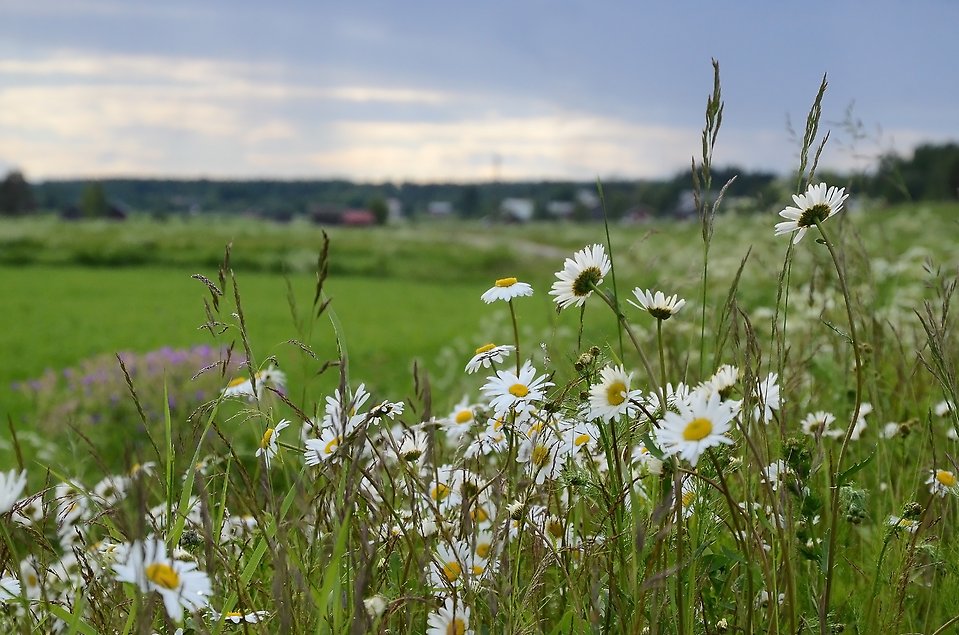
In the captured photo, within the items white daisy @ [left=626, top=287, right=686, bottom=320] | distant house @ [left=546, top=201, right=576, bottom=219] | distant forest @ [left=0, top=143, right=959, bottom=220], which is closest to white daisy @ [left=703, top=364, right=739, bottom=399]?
white daisy @ [left=626, top=287, right=686, bottom=320]

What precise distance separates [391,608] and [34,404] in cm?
764

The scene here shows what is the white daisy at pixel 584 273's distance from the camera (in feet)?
4.15

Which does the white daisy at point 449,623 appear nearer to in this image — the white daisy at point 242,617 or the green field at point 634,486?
the green field at point 634,486

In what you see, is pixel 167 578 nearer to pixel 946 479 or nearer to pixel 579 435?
pixel 579 435

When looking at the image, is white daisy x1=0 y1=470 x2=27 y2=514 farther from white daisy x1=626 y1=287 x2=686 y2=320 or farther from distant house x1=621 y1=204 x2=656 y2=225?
distant house x1=621 y1=204 x2=656 y2=225

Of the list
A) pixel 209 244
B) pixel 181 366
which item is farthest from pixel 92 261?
pixel 181 366

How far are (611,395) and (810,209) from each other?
0.46 meters

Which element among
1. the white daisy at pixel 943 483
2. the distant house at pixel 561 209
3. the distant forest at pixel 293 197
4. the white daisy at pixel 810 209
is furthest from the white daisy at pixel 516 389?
the distant house at pixel 561 209

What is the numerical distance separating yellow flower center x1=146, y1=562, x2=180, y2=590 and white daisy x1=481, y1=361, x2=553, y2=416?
0.54m

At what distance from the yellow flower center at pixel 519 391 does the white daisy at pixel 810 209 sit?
479 mm

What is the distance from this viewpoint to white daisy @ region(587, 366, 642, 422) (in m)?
1.14

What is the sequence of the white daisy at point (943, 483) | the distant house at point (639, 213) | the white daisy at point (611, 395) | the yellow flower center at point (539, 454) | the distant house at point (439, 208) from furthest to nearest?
1. the distant house at point (439, 208)
2. the distant house at point (639, 213)
3. the white daisy at point (943, 483)
4. the yellow flower center at point (539, 454)
5. the white daisy at point (611, 395)

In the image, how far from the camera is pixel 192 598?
0.92 m

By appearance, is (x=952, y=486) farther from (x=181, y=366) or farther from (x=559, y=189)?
(x=559, y=189)
